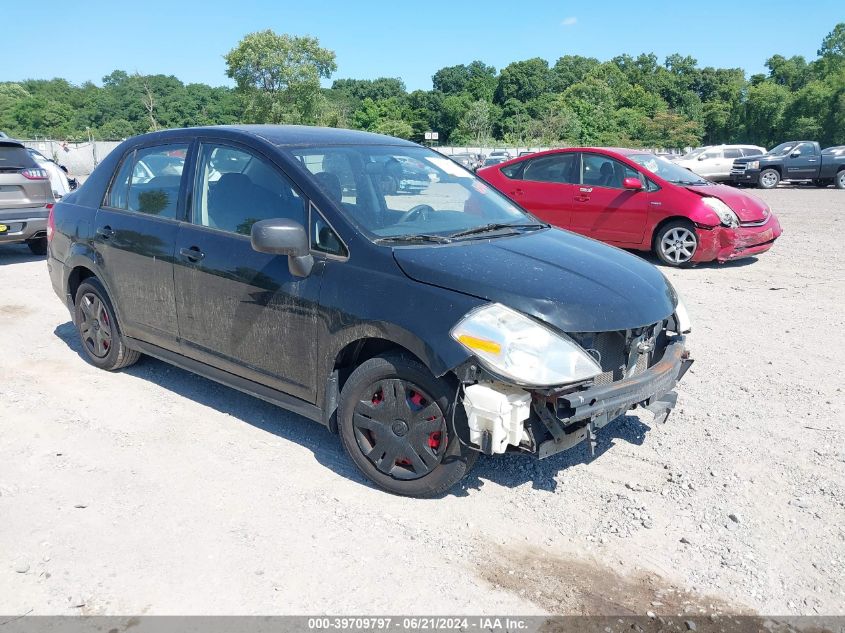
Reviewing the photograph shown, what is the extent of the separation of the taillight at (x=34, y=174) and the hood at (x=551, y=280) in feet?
28.4

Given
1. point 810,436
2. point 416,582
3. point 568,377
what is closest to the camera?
point 416,582

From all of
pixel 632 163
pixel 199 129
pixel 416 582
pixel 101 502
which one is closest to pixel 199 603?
pixel 416 582

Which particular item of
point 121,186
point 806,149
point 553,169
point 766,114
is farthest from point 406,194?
point 766,114

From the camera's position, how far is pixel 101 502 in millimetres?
3547

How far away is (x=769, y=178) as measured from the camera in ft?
84.0

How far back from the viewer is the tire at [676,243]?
31.6 feet

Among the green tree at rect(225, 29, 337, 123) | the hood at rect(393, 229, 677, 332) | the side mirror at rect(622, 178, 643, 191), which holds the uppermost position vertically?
the green tree at rect(225, 29, 337, 123)

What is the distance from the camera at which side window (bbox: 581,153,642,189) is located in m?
10.1

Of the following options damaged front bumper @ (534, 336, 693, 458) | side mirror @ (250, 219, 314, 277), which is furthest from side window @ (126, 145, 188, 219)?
damaged front bumper @ (534, 336, 693, 458)

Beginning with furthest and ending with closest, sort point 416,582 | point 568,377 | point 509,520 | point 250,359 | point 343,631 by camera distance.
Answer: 1. point 250,359
2. point 509,520
3. point 568,377
4. point 416,582
5. point 343,631

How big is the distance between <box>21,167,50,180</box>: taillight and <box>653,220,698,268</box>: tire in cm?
899

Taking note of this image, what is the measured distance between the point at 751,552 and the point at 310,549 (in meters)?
2.02

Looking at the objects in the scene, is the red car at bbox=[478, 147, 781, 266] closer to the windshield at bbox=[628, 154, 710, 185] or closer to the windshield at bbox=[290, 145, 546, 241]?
the windshield at bbox=[628, 154, 710, 185]

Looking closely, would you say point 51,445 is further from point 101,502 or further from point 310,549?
point 310,549
